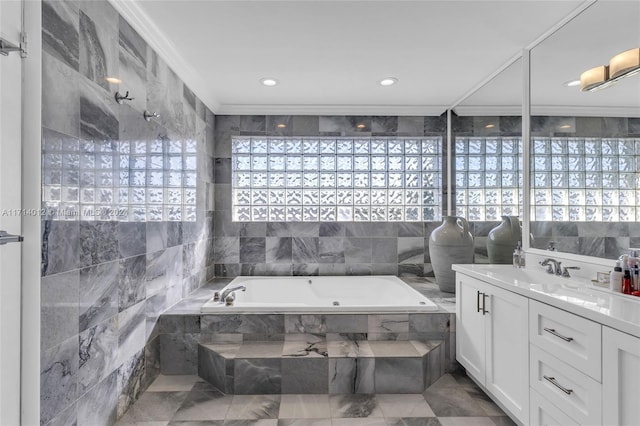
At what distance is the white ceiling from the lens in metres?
1.87

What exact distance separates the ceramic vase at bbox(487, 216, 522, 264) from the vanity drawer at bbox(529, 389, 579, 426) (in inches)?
51.8

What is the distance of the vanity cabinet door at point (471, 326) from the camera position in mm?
2031

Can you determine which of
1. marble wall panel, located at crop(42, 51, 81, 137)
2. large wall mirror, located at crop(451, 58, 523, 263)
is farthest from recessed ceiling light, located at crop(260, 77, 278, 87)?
large wall mirror, located at crop(451, 58, 523, 263)

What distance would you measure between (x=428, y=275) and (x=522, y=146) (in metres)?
1.75

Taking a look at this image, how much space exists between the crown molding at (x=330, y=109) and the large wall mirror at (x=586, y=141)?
1391 mm

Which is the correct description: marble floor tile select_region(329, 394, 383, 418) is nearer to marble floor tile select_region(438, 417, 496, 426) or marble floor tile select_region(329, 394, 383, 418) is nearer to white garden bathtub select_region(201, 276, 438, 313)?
marble floor tile select_region(438, 417, 496, 426)

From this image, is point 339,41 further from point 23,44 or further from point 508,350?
point 508,350

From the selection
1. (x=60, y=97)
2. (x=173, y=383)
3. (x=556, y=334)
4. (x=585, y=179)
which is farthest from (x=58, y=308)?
(x=585, y=179)

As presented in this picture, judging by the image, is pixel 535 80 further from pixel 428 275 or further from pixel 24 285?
pixel 24 285

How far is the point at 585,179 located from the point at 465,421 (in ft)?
4.80

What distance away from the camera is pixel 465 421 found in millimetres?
1856

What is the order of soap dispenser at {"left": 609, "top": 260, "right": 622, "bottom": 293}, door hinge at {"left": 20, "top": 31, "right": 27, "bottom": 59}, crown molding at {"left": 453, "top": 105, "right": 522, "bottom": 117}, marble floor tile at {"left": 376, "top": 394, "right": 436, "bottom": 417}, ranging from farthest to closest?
crown molding at {"left": 453, "top": 105, "right": 522, "bottom": 117} → marble floor tile at {"left": 376, "top": 394, "right": 436, "bottom": 417} → soap dispenser at {"left": 609, "top": 260, "right": 622, "bottom": 293} → door hinge at {"left": 20, "top": 31, "right": 27, "bottom": 59}

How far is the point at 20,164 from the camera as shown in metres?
1.25

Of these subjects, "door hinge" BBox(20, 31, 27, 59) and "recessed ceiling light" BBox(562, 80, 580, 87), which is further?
"recessed ceiling light" BBox(562, 80, 580, 87)
